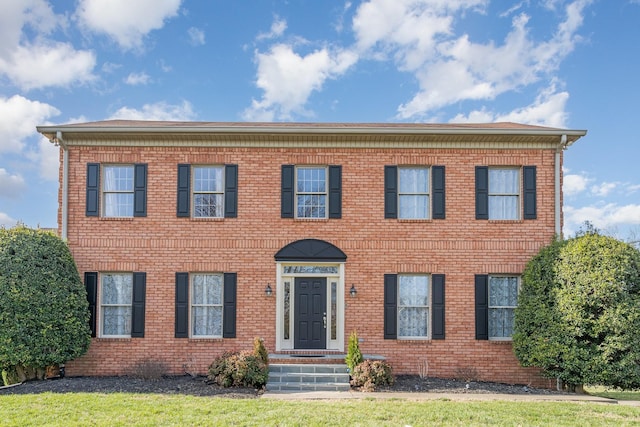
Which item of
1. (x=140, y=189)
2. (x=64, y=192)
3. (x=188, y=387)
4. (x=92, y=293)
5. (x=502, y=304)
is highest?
(x=140, y=189)

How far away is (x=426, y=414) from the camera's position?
27.4 ft

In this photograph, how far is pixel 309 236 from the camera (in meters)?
12.5

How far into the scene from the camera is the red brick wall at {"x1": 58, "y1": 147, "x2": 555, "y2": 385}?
40.1 ft

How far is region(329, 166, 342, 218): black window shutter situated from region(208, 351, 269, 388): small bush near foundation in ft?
12.9

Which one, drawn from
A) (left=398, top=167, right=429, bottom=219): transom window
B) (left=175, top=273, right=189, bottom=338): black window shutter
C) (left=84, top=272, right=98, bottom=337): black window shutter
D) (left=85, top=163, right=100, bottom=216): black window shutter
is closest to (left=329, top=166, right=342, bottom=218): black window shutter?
(left=398, top=167, right=429, bottom=219): transom window

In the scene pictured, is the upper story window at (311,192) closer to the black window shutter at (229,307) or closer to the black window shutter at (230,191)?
the black window shutter at (230,191)

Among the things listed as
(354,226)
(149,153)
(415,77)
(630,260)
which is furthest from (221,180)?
(630,260)

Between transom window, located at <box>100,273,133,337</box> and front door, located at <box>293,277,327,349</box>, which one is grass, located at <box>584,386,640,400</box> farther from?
transom window, located at <box>100,273,133,337</box>

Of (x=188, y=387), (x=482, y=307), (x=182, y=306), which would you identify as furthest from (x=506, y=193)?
(x=188, y=387)

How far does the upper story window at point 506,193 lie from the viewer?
12.5 meters

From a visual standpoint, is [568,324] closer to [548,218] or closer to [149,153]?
[548,218]

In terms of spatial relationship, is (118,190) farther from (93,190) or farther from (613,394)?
(613,394)

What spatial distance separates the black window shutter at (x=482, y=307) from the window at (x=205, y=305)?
5897 mm

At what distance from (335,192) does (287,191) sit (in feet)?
3.88
